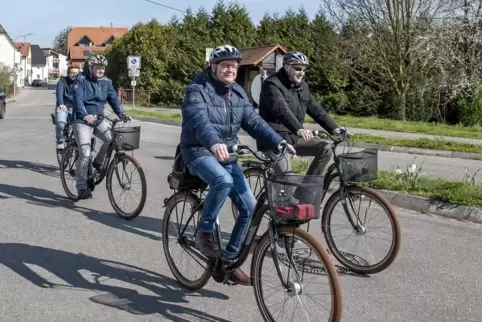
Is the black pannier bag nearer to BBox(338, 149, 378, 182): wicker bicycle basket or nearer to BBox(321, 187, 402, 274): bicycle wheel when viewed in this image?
BBox(338, 149, 378, 182): wicker bicycle basket

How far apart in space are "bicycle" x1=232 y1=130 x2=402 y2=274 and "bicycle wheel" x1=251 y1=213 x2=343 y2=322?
107 cm

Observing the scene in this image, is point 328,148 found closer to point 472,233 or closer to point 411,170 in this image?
point 472,233

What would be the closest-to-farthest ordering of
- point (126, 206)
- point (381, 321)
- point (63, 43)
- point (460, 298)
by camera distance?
1. point (381, 321)
2. point (460, 298)
3. point (126, 206)
4. point (63, 43)

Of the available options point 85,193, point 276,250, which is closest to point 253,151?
point 276,250

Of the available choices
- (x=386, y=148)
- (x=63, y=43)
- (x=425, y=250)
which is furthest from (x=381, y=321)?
(x=63, y=43)

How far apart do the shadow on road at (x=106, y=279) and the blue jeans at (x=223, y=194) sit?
23.1 inches

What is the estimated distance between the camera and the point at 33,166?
10680 mm

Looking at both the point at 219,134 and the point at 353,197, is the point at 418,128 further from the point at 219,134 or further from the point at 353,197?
the point at 219,134

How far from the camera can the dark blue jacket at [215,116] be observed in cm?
413

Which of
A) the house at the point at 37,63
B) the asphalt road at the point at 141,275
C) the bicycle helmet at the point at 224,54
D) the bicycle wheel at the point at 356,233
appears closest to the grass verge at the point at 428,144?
the asphalt road at the point at 141,275

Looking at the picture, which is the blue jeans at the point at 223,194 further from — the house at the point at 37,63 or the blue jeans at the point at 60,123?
the house at the point at 37,63

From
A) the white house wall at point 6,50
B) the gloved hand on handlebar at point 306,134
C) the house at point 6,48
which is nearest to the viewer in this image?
the gloved hand on handlebar at point 306,134

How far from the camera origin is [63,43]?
187 m

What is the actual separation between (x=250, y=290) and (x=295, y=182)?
147 cm
